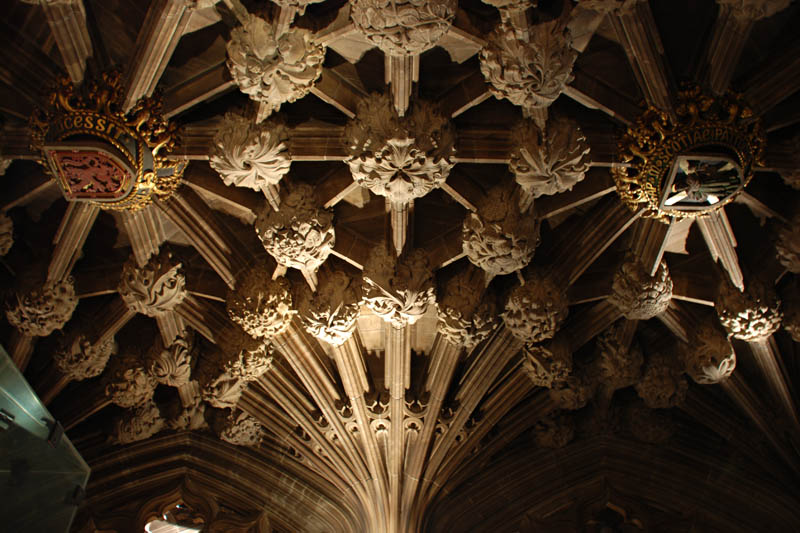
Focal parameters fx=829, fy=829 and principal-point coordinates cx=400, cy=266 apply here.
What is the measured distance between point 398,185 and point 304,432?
14.5 ft

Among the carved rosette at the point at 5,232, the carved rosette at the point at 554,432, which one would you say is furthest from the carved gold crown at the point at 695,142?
the carved rosette at the point at 5,232

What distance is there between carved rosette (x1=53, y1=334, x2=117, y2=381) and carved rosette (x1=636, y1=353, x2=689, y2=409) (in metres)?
6.52

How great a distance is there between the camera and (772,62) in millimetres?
7590

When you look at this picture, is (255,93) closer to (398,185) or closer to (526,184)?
(398,185)

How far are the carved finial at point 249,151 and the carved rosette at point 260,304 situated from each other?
160 cm

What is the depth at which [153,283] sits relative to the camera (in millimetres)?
8719

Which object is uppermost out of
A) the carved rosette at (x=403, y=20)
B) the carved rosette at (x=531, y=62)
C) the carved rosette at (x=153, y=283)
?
the carved rosette at (x=531, y=62)

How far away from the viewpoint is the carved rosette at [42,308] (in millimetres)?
8766

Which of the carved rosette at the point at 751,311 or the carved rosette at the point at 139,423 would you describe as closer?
the carved rosette at the point at 751,311

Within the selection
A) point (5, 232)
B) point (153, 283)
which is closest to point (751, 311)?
point (153, 283)

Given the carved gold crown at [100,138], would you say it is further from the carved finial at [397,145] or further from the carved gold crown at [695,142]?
the carved gold crown at [695,142]

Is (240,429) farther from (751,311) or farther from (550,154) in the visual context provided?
(751,311)

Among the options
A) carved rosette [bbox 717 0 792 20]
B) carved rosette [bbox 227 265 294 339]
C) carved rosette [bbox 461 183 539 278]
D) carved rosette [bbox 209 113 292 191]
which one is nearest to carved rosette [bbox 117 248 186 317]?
carved rosette [bbox 227 265 294 339]

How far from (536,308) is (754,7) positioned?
3.54 meters
